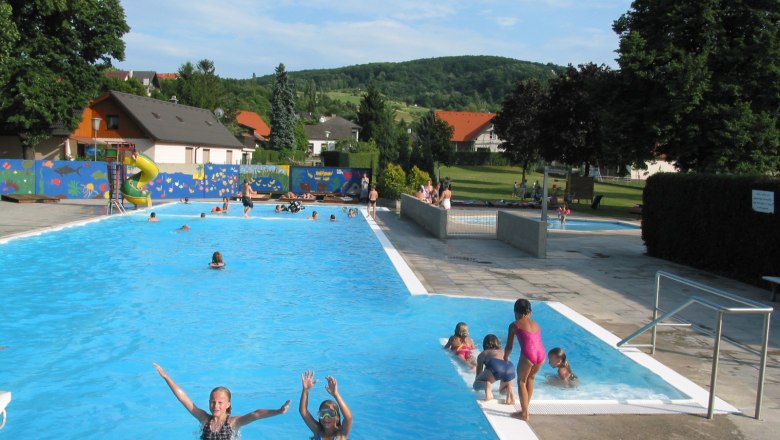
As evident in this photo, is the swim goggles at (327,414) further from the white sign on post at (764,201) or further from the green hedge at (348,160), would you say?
the green hedge at (348,160)

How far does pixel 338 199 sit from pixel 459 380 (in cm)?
3108

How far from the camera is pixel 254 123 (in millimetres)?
105250

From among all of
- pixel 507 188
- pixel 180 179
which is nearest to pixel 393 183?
pixel 180 179

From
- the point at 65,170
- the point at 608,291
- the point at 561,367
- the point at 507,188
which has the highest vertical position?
the point at 65,170

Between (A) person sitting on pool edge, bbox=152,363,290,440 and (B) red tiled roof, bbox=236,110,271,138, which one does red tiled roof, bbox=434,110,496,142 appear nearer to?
(B) red tiled roof, bbox=236,110,271,138

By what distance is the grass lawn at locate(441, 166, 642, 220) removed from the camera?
131 feet

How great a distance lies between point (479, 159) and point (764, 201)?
72.3 metres

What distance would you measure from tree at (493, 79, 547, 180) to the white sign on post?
40.7m

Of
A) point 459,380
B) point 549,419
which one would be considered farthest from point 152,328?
point 549,419

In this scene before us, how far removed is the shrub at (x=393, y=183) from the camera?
118 feet

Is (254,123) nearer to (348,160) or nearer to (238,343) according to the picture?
(348,160)

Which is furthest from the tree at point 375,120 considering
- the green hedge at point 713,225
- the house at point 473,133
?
the green hedge at point 713,225

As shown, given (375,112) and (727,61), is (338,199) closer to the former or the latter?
(727,61)

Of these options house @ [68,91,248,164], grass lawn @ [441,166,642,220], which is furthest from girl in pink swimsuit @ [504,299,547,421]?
house @ [68,91,248,164]
